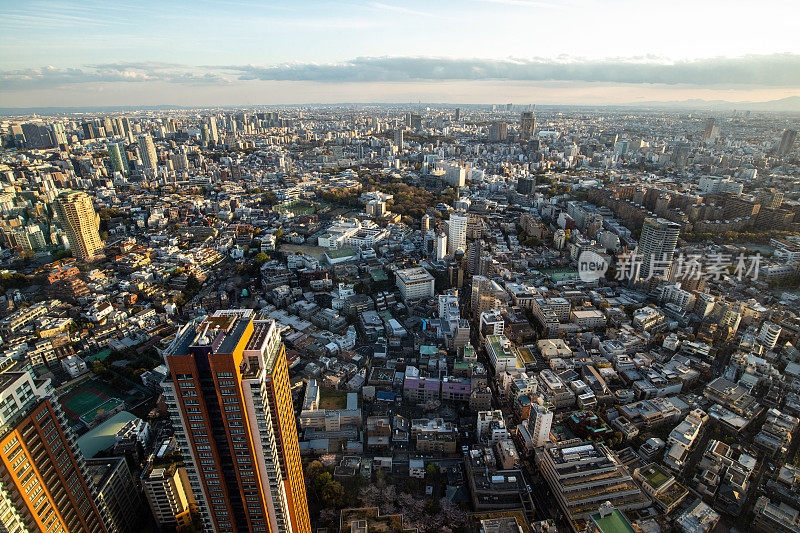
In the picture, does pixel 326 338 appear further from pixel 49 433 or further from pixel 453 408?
pixel 49 433

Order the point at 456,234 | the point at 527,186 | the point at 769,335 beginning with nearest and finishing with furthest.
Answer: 1. the point at 769,335
2. the point at 456,234
3. the point at 527,186

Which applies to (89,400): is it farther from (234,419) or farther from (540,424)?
(540,424)

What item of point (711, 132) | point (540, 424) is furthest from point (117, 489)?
point (711, 132)

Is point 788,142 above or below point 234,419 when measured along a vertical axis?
below

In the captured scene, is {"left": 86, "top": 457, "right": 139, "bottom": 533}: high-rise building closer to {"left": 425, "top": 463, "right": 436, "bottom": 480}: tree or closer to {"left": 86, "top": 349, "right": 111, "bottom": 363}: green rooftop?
{"left": 86, "top": 349, "right": 111, "bottom": 363}: green rooftop

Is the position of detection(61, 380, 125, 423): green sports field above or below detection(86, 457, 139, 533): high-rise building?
below

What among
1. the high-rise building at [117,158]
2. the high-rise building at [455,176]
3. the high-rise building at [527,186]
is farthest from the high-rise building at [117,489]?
the high-rise building at [117,158]

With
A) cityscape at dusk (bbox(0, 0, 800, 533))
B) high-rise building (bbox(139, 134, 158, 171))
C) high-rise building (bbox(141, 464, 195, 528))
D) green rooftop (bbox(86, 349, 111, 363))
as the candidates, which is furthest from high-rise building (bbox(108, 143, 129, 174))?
high-rise building (bbox(141, 464, 195, 528))
